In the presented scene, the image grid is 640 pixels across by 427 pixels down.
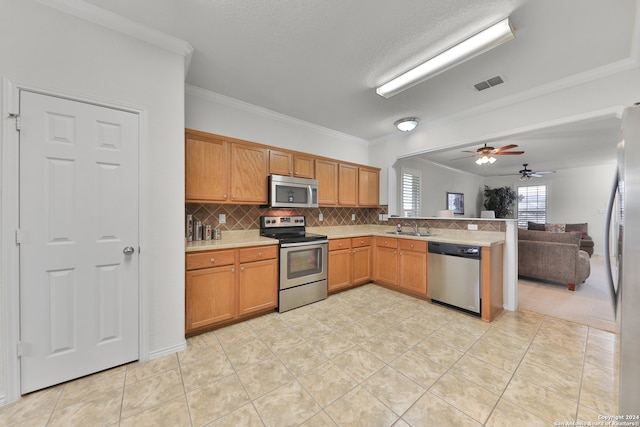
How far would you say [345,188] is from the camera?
13.9ft

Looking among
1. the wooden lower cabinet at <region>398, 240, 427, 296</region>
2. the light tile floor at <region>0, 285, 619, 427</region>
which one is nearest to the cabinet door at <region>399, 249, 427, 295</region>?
the wooden lower cabinet at <region>398, 240, 427, 296</region>

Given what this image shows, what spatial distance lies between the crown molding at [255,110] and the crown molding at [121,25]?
692 mm

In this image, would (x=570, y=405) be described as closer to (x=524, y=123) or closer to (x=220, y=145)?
(x=524, y=123)

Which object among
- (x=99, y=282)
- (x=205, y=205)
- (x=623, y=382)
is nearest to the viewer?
(x=623, y=382)

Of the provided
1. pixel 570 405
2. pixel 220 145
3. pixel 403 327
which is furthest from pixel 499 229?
pixel 220 145

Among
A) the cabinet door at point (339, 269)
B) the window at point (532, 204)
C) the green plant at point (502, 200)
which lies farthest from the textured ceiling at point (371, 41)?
the window at point (532, 204)

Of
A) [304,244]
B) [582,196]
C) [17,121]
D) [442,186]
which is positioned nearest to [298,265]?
[304,244]

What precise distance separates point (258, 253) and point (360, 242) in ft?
5.89

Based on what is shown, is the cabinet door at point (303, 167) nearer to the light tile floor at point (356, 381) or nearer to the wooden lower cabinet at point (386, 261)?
the wooden lower cabinet at point (386, 261)

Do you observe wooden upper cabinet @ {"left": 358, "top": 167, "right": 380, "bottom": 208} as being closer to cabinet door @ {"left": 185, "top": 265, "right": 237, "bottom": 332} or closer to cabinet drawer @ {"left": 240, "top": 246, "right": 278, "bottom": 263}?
cabinet drawer @ {"left": 240, "top": 246, "right": 278, "bottom": 263}

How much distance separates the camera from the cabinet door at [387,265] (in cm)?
380

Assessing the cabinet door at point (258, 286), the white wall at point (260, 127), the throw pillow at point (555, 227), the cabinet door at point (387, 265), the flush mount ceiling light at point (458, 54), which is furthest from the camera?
the throw pillow at point (555, 227)

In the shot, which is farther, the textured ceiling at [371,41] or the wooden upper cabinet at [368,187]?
the wooden upper cabinet at [368,187]

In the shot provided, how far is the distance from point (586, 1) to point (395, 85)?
4.63 feet
